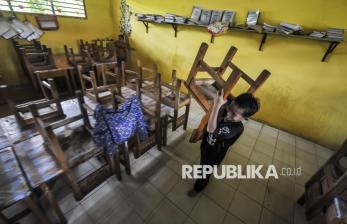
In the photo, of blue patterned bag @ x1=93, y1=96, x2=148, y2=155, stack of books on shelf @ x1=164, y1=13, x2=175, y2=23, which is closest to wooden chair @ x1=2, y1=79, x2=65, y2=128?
blue patterned bag @ x1=93, y1=96, x2=148, y2=155

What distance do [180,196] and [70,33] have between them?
Answer: 4.28m

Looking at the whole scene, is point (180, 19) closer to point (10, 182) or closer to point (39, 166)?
point (39, 166)

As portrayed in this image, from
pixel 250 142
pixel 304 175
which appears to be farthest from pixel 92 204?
pixel 304 175

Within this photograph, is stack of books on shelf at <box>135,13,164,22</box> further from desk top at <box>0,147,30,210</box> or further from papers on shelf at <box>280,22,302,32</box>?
desk top at <box>0,147,30,210</box>

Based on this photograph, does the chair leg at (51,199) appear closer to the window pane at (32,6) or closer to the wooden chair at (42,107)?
the wooden chair at (42,107)

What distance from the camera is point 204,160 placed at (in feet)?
4.80

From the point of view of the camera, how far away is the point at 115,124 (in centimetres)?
128

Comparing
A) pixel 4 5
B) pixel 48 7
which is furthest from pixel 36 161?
pixel 48 7

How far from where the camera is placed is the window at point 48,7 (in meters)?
2.92

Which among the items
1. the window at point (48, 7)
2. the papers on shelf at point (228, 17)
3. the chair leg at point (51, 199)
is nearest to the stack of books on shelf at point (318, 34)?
the papers on shelf at point (228, 17)

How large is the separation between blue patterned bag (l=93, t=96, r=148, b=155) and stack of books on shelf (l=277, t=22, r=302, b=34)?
2.16 metres

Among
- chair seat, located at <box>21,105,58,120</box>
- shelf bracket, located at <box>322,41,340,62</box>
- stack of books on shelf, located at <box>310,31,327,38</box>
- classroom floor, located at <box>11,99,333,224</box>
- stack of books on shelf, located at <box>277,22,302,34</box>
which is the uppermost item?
stack of books on shelf, located at <box>277,22,302,34</box>

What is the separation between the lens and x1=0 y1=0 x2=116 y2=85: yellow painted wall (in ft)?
10.1

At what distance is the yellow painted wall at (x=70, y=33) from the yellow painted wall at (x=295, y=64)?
2.06 m
